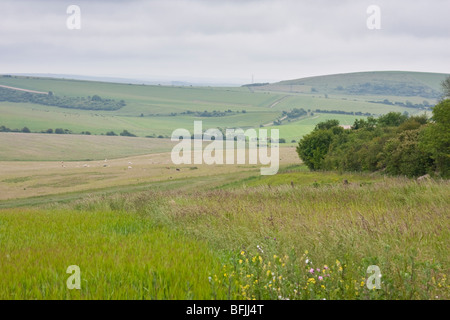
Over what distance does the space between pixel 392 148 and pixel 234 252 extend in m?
53.5

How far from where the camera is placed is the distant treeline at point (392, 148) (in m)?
50.2

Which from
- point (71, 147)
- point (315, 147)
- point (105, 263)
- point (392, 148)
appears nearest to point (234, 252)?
point (105, 263)

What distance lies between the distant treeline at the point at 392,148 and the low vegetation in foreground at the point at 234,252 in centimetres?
4059

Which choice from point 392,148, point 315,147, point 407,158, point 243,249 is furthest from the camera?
point 315,147

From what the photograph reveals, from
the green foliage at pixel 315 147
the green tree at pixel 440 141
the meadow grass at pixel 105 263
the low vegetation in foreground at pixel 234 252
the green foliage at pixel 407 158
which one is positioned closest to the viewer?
the meadow grass at pixel 105 263

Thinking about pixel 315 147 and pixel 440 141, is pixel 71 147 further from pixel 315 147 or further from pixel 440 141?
pixel 440 141

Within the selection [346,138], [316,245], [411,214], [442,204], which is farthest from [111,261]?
[346,138]

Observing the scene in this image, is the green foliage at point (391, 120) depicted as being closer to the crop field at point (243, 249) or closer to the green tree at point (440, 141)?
the green tree at point (440, 141)

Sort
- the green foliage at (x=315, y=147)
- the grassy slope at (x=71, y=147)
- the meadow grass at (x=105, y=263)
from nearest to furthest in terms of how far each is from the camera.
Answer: the meadow grass at (x=105, y=263) → the green foliage at (x=315, y=147) → the grassy slope at (x=71, y=147)

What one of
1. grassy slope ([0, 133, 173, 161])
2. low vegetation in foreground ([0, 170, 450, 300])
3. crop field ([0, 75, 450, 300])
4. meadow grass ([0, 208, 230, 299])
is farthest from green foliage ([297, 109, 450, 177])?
grassy slope ([0, 133, 173, 161])

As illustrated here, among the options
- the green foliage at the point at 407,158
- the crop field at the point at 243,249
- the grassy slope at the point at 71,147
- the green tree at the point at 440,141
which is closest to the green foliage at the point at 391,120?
the green foliage at the point at 407,158

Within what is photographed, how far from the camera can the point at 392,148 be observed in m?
57.6

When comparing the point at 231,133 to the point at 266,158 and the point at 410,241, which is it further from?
the point at 410,241

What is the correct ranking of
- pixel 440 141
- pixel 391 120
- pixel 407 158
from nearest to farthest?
pixel 440 141 → pixel 407 158 → pixel 391 120
